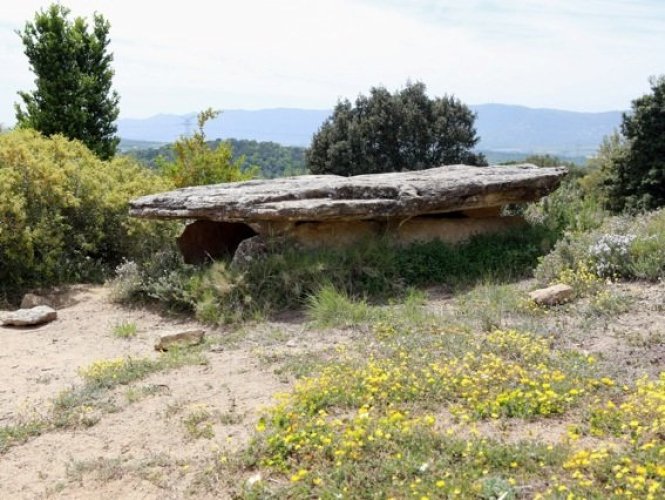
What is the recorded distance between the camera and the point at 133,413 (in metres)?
5.57

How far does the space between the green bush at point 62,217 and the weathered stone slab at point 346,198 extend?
161 cm

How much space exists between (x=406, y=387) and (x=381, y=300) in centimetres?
334

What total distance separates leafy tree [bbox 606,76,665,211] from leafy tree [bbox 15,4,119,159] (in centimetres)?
1402

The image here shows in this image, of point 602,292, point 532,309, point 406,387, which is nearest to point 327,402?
point 406,387

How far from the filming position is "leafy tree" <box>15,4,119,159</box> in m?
16.8

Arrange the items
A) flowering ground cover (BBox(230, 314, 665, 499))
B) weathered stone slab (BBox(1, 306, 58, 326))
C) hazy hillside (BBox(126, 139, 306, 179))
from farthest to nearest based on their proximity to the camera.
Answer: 1. hazy hillside (BBox(126, 139, 306, 179))
2. weathered stone slab (BBox(1, 306, 58, 326))
3. flowering ground cover (BBox(230, 314, 665, 499))

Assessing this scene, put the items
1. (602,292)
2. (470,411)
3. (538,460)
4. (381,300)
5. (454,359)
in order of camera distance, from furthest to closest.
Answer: (381,300) → (602,292) → (454,359) → (470,411) → (538,460)

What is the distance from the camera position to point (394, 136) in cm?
2820

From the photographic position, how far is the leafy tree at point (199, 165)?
1546 centimetres

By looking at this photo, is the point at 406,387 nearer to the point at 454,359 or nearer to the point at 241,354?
the point at 454,359

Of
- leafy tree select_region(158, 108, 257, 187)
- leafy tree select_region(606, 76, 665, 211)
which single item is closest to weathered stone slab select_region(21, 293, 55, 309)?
leafy tree select_region(158, 108, 257, 187)

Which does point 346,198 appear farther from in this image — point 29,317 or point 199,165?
point 199,165

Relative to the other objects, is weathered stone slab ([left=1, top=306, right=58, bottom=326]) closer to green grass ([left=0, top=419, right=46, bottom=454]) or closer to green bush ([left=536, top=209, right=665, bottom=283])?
green grass ([left=0, top=419, right=46, bottom=454])

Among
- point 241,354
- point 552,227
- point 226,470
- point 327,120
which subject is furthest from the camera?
point 327,120
